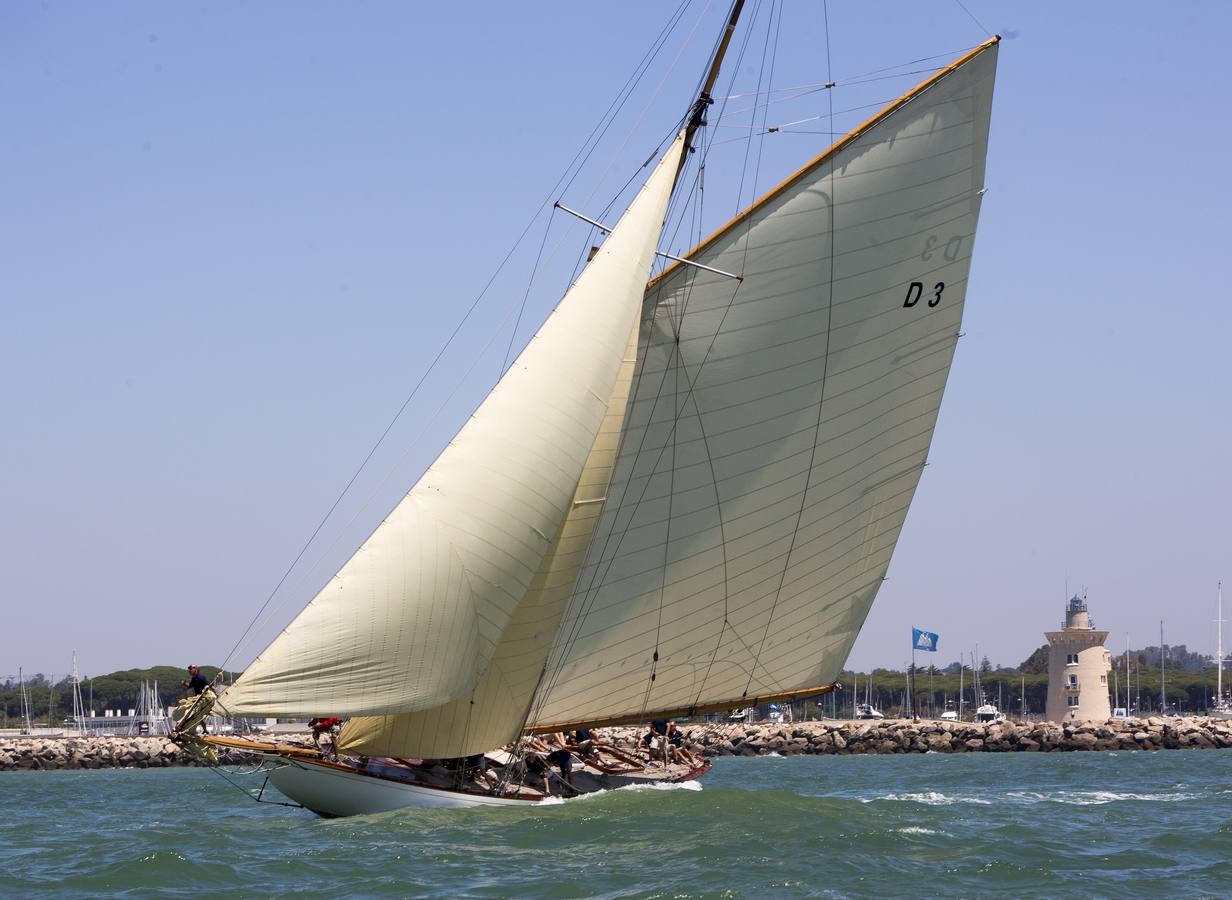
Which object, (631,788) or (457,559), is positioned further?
(631,788)

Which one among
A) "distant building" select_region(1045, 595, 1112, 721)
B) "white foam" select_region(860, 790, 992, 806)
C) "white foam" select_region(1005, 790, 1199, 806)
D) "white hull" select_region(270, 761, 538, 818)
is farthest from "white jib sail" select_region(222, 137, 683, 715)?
"distant building" select_region(1045, 595, 1112, 721)

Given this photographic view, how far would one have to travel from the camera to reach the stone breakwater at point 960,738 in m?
81.6

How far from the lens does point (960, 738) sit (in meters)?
83.8

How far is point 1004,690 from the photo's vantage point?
159 metres

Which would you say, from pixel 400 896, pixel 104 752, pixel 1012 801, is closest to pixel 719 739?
pixel 104 752

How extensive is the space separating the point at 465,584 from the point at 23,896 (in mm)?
8466

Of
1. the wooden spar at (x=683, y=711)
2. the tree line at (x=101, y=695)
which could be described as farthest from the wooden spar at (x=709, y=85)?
the tree line at (x=101, y=695)

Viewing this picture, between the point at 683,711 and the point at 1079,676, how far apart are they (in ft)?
256

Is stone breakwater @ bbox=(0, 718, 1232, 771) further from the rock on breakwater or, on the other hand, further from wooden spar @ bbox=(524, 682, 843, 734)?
wooden spar @ bbox=(524, 682, 843, 734)

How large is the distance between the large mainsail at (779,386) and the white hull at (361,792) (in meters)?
2.38

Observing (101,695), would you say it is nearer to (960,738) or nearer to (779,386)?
(960,738)

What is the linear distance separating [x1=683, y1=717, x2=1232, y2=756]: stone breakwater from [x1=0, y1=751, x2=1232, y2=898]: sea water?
44796mm

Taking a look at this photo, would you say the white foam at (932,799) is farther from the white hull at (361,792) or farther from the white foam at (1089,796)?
the white hull at (361,792)

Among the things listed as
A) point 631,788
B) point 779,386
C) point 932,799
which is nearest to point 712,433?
point 779,386
